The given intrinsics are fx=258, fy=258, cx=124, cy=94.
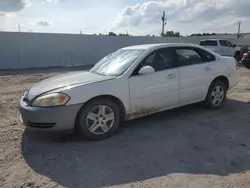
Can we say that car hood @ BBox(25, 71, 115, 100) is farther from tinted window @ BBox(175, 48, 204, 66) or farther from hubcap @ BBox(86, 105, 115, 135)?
tinted window @ BBox(175, 48, 204, 66)

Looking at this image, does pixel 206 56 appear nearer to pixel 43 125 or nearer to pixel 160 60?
pixel 160 60

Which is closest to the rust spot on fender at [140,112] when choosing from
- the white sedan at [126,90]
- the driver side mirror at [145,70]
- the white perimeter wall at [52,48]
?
the white sedan at [126,90]

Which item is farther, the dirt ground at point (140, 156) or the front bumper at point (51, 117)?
the front bumper at point (51, 117)

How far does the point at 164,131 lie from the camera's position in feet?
15.0

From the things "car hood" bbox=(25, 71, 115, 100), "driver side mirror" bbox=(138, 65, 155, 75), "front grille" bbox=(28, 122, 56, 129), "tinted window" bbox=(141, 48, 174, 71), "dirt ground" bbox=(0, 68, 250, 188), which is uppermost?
"tinted window" bbox=(141, 48, 174, 71)

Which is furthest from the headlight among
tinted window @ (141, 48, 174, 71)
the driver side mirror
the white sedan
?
tinted window @ (141, 48, 174, 71)

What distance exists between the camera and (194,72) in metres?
5.29

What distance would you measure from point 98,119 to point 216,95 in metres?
2.95

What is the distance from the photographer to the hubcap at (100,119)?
4137mm

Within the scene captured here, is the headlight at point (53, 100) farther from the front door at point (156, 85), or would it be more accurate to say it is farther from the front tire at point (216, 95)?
the front tire at point (216, 95)

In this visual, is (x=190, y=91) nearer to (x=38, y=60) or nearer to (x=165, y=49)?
(x=165, y=49)

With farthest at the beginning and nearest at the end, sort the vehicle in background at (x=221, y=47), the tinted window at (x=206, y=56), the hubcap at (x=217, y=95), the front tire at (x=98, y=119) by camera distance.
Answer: the vehicle in background at (x=221, y=47), the hubcap at (x=217, y=95), the tinted window at (x=206, y=56), the front tire at (x=98, y=119)

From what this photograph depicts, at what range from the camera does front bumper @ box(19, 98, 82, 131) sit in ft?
12.6

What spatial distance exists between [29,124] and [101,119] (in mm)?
1124
